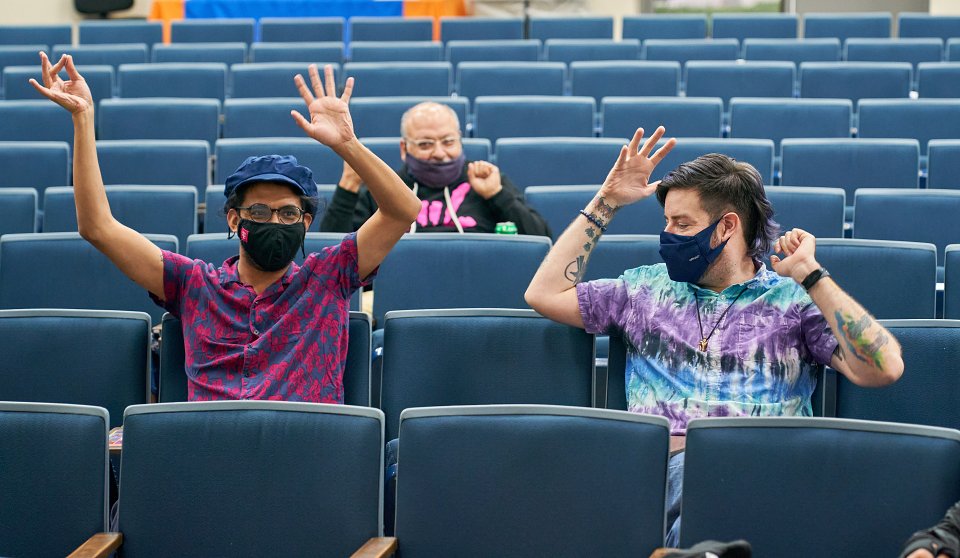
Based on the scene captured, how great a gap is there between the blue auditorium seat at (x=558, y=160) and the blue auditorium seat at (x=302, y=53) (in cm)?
220

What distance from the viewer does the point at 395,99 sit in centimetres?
475

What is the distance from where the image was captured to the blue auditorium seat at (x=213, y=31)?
6742 mm

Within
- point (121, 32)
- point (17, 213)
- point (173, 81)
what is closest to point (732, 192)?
point (17, 213)

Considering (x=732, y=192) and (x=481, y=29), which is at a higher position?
(x=481, y=29)

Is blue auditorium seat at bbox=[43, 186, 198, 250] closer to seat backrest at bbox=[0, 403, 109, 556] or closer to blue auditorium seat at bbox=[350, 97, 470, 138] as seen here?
blue auditorium seat at bbox=[350, 97, 470, 138]

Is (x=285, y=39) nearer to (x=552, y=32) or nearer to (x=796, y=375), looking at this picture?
(x=552, y=32)

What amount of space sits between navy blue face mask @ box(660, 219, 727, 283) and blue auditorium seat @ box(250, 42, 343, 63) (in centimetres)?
398

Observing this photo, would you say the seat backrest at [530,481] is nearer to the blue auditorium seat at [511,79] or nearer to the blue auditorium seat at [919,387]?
the blue auditorium seat at [919,387]

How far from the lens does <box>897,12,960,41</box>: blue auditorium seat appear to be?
629 centimetres

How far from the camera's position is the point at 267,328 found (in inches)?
91.9

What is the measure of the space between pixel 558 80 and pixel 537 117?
660 millimetres

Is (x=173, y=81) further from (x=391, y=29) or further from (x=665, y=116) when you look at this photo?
(x=665, y=116)

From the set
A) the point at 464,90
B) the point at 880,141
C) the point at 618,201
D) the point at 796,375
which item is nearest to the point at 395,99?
the point at 464,90

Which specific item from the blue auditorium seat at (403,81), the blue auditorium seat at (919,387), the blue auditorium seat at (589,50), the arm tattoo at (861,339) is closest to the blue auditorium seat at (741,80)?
the blue auditorium seat at (589,50)
